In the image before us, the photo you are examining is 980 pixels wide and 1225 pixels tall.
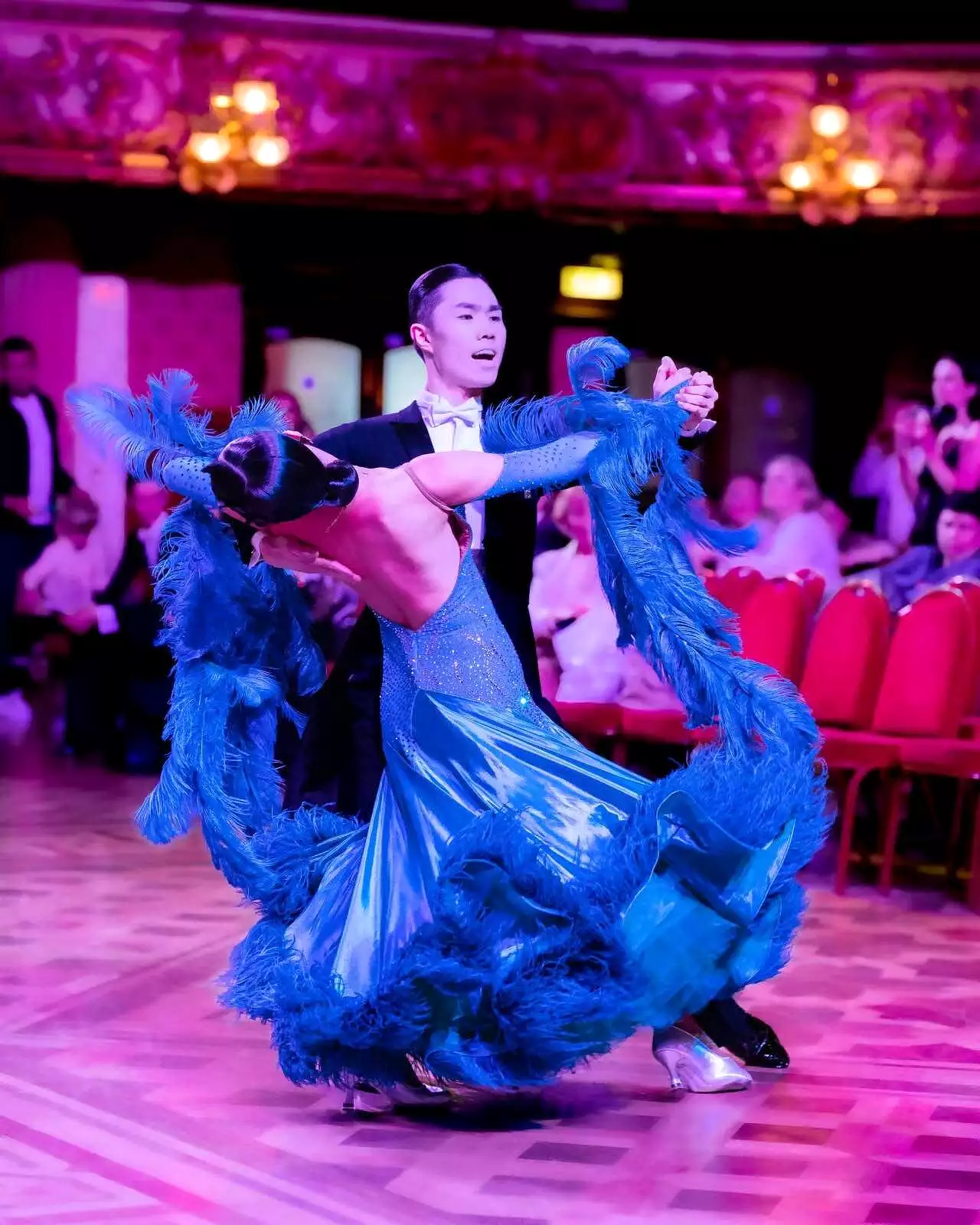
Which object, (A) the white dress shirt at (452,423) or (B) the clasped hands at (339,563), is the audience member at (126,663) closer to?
(A) the white dress shirt at (452,423)

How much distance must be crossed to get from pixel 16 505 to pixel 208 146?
1872 mm

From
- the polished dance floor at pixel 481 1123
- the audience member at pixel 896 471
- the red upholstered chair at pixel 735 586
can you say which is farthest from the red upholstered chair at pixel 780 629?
the audience member at pixel 896 471

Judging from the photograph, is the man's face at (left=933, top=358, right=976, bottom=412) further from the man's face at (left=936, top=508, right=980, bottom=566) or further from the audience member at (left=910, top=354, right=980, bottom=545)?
the man's face at (left=936, top=508, right=980, bottom=566)

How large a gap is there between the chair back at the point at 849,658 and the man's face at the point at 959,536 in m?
1.51

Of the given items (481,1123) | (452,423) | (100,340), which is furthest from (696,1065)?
(100,340)

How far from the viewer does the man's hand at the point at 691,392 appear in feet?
9.66

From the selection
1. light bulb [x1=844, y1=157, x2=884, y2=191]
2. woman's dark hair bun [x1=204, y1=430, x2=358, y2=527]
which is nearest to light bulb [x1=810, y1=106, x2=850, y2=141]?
light bulb [x1=844, y1=157, x2=884, y2=191]

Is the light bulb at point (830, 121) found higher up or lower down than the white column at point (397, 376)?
higher up

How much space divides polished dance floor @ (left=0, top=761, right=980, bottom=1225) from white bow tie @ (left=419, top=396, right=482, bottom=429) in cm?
109

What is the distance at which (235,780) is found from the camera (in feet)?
9.85

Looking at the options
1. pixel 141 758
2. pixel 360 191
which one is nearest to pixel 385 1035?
pixel 141 758

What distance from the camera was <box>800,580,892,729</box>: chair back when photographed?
502 centimetres

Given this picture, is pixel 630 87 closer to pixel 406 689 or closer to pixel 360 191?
pixel 360 191

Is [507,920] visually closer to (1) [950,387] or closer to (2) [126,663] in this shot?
(2) [126,663]
